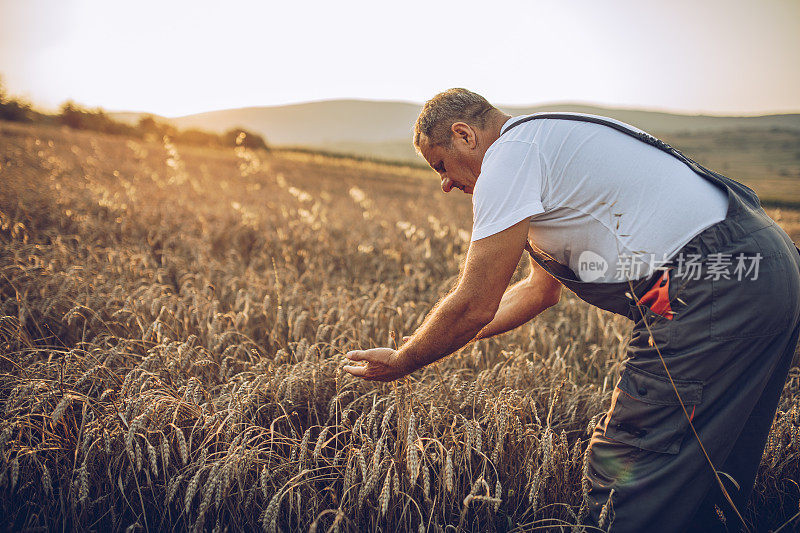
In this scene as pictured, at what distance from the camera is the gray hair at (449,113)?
196cm

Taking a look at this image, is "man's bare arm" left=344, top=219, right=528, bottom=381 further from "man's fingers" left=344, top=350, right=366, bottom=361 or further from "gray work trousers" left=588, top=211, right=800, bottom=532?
"gray work trousers" left=588, top=211, right=800, bottom=532

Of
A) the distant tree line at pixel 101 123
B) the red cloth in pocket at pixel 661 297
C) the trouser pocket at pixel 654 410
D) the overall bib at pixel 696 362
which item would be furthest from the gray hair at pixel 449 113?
the distant tree line at pixel 101 123

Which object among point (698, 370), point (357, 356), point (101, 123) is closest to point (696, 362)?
point (698, 370)

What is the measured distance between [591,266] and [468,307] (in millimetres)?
568

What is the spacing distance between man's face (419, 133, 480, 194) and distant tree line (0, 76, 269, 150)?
95.0 feet

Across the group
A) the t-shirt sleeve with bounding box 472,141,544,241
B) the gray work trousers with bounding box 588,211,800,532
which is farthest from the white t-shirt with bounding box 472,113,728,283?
the gray work trousers with bounding box 588,211,800,532

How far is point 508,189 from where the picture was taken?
65.1 inches

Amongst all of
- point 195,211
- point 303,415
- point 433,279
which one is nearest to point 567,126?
point 303,415

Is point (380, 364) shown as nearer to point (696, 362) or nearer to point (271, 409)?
point (271, 409)

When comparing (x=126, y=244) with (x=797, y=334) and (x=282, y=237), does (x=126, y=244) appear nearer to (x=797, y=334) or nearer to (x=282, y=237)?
(x=282, y=237)

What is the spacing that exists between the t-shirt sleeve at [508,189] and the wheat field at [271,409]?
3.07 ft

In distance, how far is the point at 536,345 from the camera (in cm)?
358

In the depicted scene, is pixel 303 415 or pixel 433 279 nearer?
pixel 303 415

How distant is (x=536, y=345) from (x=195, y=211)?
217 inches
